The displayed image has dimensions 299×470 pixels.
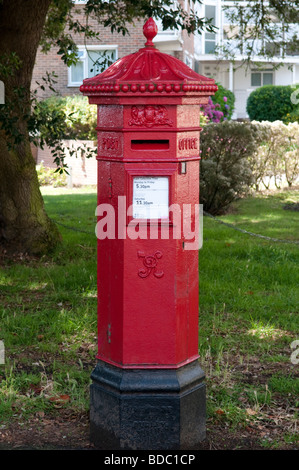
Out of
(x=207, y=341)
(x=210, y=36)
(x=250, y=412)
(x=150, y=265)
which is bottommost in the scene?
(x=250, y=412)

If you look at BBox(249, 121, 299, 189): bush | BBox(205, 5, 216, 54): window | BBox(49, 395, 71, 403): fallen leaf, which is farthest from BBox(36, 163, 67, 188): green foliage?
BBox(205, 5, 216, 54): window

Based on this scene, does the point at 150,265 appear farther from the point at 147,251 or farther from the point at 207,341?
the point at 207,341

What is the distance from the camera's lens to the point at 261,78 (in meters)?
39.9

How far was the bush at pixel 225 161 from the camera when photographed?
11.1 m

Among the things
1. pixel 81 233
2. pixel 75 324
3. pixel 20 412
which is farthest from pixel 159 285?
pixel 81 233

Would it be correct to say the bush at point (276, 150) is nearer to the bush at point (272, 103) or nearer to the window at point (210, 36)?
the bush at point (272, 103)

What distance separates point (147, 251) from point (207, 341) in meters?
1.94

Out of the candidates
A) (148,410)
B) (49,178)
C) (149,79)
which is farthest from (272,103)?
(148,410)

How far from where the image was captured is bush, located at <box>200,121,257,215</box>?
11.1m

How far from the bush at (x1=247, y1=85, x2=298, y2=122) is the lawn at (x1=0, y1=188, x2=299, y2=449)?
74.8ft

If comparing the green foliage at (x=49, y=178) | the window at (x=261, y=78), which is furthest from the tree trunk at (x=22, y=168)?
the window at (x=261, y=78)

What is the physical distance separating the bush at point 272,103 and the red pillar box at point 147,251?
27899mm

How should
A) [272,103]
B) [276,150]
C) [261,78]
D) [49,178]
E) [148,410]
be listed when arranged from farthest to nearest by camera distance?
[261,78], [272,103], [49,178], [276,150], [148,410]

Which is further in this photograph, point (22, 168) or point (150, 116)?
point (22, 168)
